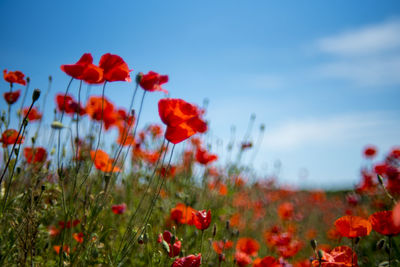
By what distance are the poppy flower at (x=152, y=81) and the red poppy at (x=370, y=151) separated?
15.7 ft

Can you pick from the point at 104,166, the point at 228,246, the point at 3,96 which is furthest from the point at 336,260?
the point at 3,96

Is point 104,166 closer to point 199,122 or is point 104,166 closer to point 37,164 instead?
point 37,164

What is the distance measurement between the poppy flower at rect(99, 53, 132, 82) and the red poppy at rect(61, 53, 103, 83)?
0.17ft

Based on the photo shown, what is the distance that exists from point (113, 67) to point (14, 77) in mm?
819

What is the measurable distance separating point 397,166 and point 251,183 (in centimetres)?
178

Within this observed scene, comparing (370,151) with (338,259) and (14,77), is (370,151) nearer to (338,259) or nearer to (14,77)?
(338,259)

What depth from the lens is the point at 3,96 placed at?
231 centimetres

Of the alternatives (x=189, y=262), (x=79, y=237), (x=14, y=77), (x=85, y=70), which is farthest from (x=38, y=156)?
(x=189, y=262)

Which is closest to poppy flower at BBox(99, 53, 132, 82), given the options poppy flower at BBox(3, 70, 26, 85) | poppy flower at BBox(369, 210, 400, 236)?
poppy flower at BBox(3, 70, 26, 85)

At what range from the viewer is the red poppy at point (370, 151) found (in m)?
4.95

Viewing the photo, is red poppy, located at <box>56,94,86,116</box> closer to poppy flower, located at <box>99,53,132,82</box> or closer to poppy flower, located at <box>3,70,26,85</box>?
poppy flower, located at <box>3,70,26,85</box>

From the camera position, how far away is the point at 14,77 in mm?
1698

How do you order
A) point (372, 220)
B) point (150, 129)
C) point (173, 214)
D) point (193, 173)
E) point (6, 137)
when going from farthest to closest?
1. point (150, 129)
2. point (193, 173)
3. point (173, 214)
4. point (6, 137)
5. point (372, 220)

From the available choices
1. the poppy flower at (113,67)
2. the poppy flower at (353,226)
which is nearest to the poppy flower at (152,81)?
the poppy flower at (113,67)
